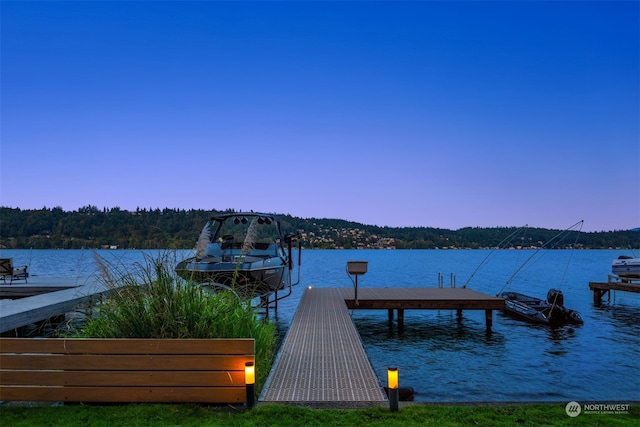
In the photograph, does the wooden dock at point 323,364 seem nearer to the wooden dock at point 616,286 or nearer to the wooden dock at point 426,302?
the wooden dock at point 426,302

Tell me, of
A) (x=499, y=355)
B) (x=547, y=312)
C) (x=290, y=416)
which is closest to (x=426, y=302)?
(x=499, y=355)

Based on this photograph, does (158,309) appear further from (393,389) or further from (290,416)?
(393,389)

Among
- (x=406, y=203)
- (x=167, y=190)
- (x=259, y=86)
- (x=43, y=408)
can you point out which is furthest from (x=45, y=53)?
(x=406, y=203)

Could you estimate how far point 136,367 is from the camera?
15.6 feet

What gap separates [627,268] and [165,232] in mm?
27902

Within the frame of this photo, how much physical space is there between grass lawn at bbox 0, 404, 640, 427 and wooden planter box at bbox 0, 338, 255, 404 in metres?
0.13

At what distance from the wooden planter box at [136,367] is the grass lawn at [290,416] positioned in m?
0.13

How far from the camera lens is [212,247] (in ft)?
47.2

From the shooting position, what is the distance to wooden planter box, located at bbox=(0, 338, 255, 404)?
187 inches

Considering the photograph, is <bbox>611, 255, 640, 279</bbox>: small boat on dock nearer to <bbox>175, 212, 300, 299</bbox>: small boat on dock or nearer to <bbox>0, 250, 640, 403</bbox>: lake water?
<bbox>0, 250, 640, 403</bbox>: lake water

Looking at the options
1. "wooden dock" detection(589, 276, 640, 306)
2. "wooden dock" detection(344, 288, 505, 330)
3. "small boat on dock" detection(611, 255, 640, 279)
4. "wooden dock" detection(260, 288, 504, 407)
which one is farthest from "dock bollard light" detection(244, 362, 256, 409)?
"small boat on dock" detection(611, 255, 640, 279)

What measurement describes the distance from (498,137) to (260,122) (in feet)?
58.1

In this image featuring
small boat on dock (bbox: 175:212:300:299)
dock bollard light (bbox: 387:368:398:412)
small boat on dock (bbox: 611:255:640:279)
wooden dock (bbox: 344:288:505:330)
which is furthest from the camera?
small boat on dock (bbox: 611:255:640:279)

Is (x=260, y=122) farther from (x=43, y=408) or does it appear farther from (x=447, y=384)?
(x=43, y=408)
